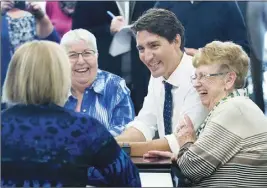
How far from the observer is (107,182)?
2043 mm

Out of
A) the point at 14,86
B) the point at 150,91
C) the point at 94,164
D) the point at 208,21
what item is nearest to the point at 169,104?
the point at 150,91

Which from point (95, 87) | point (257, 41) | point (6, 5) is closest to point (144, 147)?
point (95, 87)

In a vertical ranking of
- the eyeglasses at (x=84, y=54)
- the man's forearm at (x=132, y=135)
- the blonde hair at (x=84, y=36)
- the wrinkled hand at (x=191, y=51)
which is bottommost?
the man's forearm at (x=132, y=135)

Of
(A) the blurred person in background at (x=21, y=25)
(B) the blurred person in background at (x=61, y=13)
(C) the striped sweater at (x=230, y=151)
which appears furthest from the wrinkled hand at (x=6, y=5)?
(C) the striped sweater at (x=230, y=151)

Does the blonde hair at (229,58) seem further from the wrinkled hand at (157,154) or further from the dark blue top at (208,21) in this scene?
the wrinkled hand at (157,154)

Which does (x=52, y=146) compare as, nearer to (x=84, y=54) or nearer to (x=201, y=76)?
(x=84, y=54)

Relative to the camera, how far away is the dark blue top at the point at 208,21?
2.33 m

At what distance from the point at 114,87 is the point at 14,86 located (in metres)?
0.57

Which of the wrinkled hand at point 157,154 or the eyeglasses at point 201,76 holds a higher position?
the eyeglasses at point 201,76

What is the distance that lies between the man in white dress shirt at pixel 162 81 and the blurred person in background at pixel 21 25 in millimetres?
415

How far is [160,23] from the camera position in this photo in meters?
2.36

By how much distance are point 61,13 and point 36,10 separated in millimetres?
114

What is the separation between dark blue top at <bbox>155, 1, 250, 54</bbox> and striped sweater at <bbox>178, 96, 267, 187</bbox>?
381 mm

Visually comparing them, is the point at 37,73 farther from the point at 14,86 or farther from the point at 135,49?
the point at 135,49
